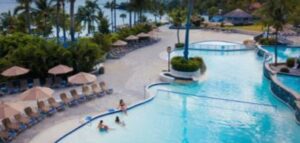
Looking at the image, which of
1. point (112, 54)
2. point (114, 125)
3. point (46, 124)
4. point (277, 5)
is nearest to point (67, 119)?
point (46, 124)

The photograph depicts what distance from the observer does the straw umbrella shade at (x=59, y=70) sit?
2633 cm

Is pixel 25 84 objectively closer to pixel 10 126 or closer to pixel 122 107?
pixel 10 126

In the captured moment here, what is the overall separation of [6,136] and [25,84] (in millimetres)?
8976

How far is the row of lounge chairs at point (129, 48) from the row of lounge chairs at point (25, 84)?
11.4m

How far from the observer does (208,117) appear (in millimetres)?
22734

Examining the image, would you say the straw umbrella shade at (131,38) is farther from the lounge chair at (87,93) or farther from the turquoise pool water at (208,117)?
the lounge chair at (87,93)

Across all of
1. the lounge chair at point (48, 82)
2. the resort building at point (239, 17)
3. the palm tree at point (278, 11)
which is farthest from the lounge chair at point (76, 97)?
the resort building at point (239, 17)

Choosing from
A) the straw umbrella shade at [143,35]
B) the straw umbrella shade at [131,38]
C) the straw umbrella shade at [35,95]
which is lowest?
the straw umbrella shade at [35,95]

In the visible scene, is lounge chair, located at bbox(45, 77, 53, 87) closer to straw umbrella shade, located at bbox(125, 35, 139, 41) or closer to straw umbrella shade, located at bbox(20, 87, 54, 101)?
straw umbrella shade, located at bbox(20, 87, 54, 101)

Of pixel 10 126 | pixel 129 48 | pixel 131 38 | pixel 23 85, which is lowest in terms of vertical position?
pixel 10 126

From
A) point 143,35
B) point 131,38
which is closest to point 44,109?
point 131,38

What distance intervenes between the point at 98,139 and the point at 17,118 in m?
4.56

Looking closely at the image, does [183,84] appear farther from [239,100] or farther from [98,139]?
[98,139]

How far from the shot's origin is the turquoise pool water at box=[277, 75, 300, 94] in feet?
96.7
